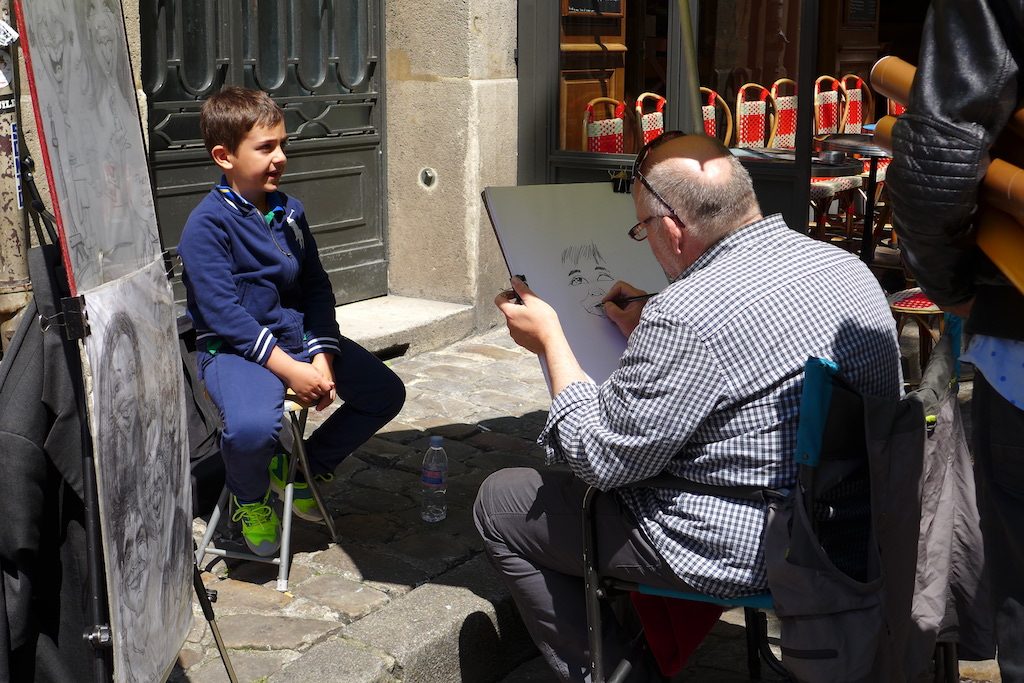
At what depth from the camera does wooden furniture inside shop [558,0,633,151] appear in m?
6.68

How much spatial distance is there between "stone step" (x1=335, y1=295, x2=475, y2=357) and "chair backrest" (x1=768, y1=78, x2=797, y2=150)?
6.28ft

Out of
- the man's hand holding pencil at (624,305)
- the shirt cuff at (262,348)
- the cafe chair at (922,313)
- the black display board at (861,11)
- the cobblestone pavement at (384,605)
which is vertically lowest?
the cobblestone pavement at (384,605)

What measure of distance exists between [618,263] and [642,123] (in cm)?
332

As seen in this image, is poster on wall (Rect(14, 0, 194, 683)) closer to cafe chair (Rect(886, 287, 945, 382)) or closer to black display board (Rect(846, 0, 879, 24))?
cafe chair (Rect(886, 287, 945, 382))

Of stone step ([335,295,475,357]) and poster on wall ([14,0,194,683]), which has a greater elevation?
poster on wall ([14,0,194,683])

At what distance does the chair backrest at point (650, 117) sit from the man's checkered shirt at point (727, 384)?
4.03 meters

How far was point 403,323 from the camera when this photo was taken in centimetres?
618

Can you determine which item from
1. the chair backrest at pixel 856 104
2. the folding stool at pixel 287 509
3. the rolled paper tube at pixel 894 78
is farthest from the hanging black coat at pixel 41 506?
the chair backrest at pixel 856 104

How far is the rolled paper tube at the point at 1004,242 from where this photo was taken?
2008mm

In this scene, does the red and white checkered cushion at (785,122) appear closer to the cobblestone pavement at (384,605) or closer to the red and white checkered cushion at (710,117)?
the red and white checkered cushion at (710,117)

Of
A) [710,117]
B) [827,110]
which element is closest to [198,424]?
[710,117]

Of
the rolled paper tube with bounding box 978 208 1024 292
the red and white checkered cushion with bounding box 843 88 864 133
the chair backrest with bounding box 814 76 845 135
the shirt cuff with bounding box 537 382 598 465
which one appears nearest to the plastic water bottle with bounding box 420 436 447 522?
the shirt cuff with bounding box 537 382 598 465

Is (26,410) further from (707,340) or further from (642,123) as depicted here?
(642,123)

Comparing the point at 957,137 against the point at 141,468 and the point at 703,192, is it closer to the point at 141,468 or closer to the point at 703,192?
the point at 703,192
